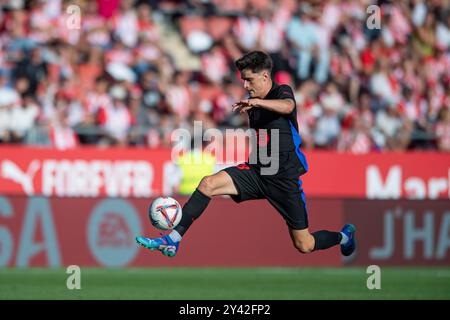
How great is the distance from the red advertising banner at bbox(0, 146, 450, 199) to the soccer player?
6.81 m

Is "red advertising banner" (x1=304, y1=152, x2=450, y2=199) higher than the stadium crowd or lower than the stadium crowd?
lower

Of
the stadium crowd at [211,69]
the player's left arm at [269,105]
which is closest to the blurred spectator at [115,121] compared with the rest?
the stadium crowd at [211,69]

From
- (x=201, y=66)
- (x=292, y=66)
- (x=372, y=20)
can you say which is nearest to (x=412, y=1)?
(x=372, y=20)

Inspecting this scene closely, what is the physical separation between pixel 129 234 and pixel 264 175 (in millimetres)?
6686

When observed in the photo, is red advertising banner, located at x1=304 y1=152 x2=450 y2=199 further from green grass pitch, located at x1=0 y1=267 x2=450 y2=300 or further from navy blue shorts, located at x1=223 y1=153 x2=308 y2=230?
navy blue shorts, located at x1=223 y1=153 x2=308 y2=230

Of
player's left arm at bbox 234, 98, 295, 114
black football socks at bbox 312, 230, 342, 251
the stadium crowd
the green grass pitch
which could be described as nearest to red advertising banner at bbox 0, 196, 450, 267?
the green grass pitch

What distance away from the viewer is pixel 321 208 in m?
19.4

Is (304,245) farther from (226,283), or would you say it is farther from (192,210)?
(226,283)

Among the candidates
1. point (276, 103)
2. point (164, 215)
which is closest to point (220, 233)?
point (164, 215)

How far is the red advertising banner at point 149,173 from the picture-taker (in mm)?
19828

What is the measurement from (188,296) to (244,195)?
2.26 metres

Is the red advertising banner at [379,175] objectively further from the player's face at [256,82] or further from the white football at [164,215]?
the white football at [164,215]

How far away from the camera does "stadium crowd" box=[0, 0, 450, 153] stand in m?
20.6
